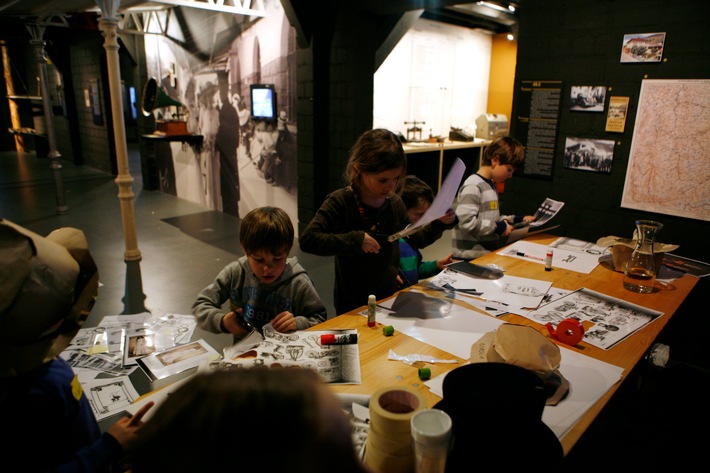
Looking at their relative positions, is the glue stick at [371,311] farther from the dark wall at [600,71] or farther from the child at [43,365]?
the dark wall at [600,71]

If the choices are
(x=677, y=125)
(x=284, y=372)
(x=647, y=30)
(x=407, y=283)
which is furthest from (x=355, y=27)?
(x=284, y=372)

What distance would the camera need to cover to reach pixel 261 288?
5.46 ft

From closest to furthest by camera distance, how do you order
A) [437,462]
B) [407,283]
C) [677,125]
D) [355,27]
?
[437,462], [407,283], [677,125], [355,27]

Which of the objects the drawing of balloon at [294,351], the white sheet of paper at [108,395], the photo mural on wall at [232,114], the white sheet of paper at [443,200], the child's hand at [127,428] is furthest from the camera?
the photo mural on wall at [232,114]

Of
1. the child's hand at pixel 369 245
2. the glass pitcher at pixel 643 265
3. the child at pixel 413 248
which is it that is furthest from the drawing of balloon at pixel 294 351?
the glass pitcher at pixel 643 265

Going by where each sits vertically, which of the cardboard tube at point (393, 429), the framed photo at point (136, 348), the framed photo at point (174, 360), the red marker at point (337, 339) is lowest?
the framed photo at point (136, 348)

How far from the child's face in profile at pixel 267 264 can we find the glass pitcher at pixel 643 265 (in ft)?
4.84

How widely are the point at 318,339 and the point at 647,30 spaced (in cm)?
277

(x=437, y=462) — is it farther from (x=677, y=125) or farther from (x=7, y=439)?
(x=677, y=125)

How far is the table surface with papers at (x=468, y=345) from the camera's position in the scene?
1166mm

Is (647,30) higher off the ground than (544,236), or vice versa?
(647,30)

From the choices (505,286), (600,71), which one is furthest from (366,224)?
(600,71)

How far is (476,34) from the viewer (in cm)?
763

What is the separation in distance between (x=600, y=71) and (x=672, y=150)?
0.67m
